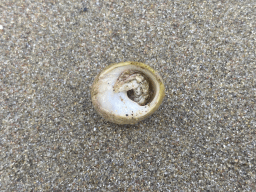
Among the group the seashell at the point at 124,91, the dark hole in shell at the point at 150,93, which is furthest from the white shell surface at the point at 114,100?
the dark hole in shell at the point at 150,93

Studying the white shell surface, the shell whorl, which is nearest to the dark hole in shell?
the shell whorl

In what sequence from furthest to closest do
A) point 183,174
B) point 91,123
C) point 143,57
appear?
point 143,57 → point 91,123 → point 183,174

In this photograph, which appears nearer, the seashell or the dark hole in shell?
the seashell

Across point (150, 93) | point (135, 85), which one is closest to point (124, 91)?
point (135, 85)

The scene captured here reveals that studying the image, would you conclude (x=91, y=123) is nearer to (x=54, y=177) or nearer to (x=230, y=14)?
(x=54, y=177)

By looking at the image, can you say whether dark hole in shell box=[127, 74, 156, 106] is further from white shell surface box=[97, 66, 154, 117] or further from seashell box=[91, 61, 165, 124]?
white shell surface box=[97, 66, 154, 117]

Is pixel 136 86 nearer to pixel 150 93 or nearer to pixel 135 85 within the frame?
pixel 135 85

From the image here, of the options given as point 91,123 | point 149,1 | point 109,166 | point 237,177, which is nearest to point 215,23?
point 149,1

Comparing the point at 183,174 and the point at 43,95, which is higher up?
the point at 43,95
